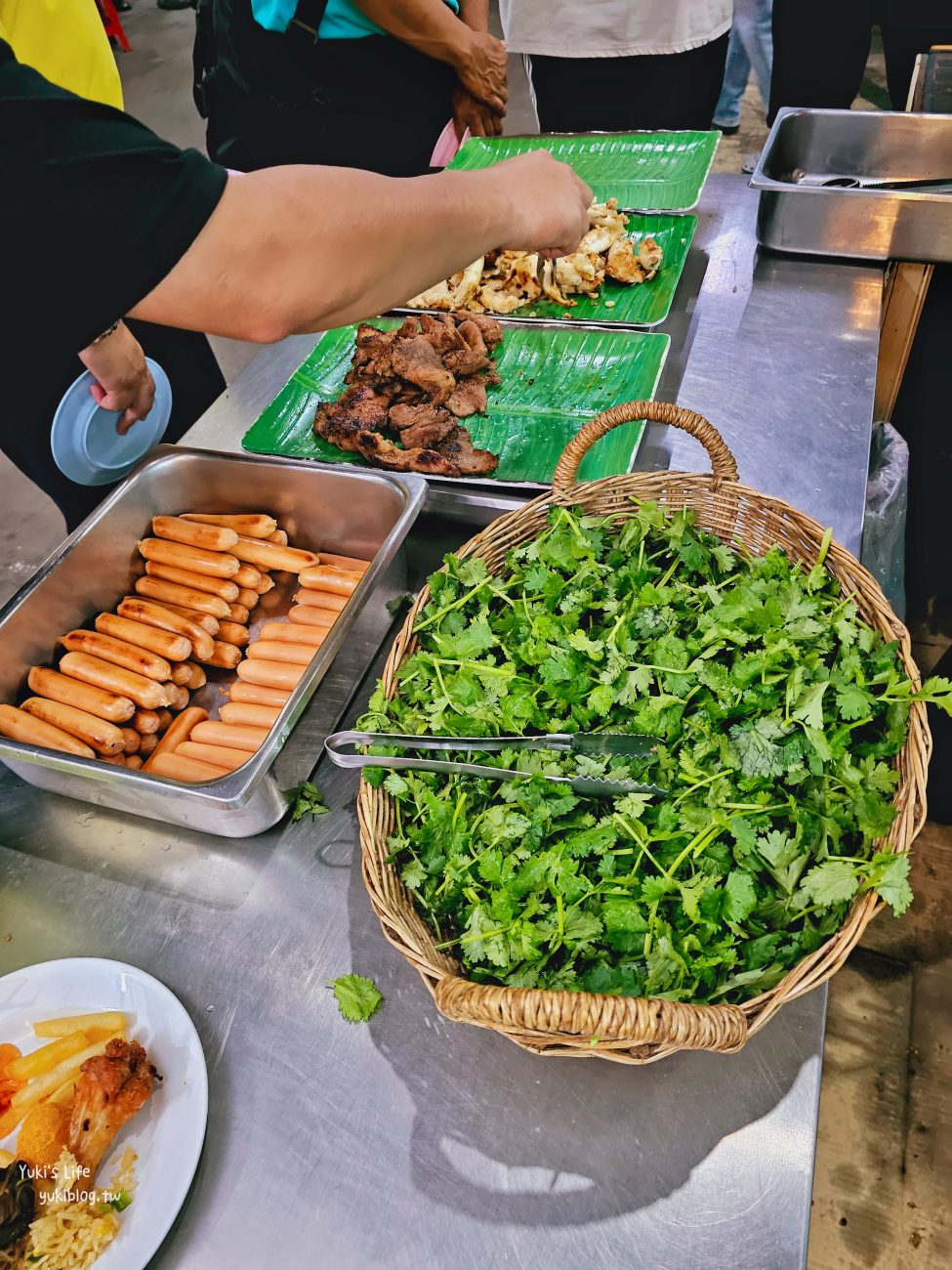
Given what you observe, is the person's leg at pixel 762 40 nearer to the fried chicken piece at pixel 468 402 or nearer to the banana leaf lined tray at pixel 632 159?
the banana leaf lined tray at pixel 632 159

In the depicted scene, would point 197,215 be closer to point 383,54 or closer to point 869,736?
point 869,736

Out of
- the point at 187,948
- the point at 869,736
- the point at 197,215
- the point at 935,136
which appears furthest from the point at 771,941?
the point at 935,136

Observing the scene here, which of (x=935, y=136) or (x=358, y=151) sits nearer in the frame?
(x=935, y=136)

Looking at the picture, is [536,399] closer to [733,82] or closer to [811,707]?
[811,707]

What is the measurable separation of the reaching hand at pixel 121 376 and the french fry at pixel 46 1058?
1.54 metres

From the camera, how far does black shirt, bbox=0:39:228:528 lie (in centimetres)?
119

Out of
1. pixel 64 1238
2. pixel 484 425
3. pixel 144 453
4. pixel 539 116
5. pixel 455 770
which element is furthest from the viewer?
pixel 539 116

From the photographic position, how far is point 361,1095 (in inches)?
52.6

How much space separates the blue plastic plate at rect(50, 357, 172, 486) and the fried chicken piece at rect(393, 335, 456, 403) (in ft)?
2.37

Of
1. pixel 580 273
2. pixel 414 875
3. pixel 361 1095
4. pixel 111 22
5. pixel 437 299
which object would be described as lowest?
pixel 361 1095

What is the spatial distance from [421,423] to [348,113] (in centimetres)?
183

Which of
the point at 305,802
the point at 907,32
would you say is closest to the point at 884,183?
the point at 305,802

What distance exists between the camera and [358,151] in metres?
3.46

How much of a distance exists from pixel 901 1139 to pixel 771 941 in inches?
60.5
